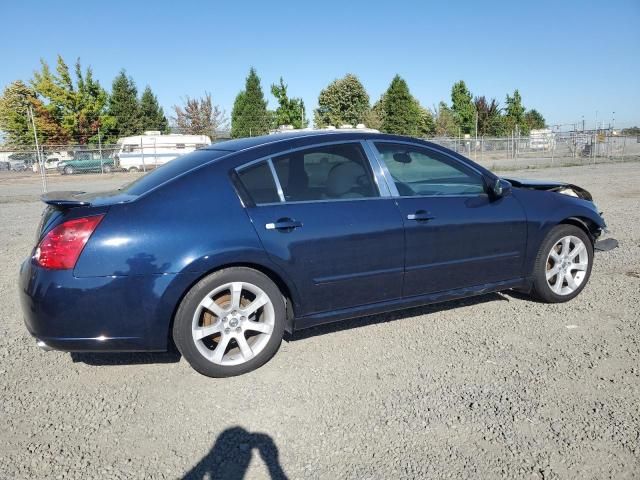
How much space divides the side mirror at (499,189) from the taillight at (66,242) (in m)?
2.97

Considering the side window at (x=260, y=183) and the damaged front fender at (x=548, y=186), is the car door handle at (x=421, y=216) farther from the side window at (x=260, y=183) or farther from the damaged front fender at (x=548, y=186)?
the damaged front fender at (x=548, y=186)

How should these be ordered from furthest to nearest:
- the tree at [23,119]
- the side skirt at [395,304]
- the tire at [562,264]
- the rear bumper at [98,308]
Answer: the tree at [23,119] < the tire at [562,264] < the side skirt at [395,304] < the rear bumper at [98,308]

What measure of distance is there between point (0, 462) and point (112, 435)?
0.51 m

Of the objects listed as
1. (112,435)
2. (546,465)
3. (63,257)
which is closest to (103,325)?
(63,257)

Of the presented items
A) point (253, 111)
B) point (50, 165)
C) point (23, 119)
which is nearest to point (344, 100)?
point (253, 111)

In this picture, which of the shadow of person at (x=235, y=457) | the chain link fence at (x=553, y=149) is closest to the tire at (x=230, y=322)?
the shadow of person at (x=235, y=457)

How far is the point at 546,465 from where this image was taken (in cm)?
238

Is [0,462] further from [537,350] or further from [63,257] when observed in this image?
[537,350]

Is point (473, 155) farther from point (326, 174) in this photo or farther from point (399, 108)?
point (326, 174)

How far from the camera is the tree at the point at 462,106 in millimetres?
55031

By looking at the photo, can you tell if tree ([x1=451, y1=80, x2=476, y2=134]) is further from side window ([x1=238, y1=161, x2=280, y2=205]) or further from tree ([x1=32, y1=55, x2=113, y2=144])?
side window ([x1=238, y1=161, x2=280, y2=205])

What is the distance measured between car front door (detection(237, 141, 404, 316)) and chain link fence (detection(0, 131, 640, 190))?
16.6 metres

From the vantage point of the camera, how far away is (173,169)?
367 cm

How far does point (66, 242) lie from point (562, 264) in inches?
157
